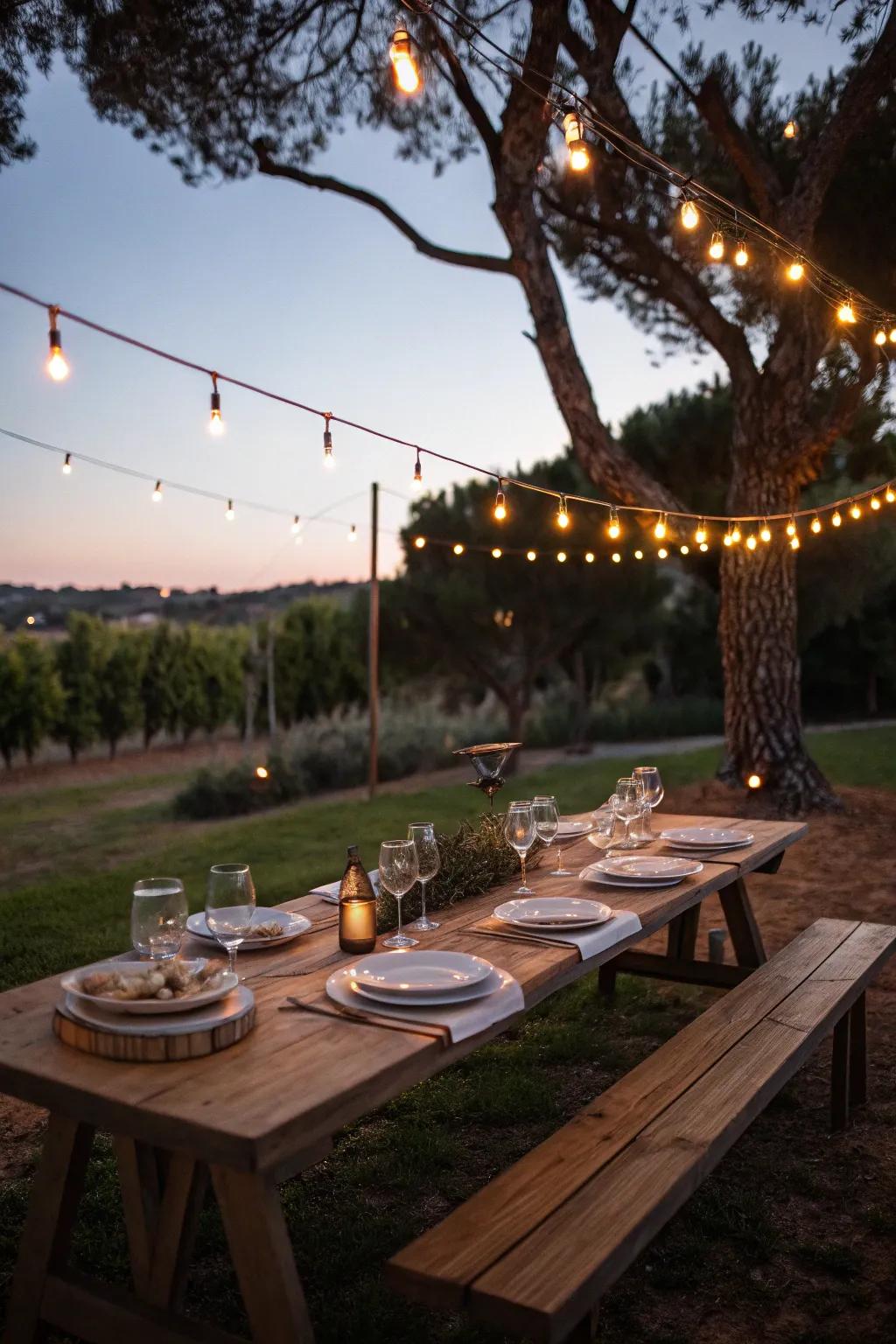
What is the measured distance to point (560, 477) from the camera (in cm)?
1123

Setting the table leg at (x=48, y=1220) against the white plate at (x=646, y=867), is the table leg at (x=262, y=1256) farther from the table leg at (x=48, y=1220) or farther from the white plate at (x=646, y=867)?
the white plate at (x=646, y=867)

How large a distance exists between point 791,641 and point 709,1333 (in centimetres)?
554

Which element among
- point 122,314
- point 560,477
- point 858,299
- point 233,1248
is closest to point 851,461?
point 560,477

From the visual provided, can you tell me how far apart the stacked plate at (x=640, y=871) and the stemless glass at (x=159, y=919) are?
3.93ft

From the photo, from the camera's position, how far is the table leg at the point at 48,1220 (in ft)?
5.58

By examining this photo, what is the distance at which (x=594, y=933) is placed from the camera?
2.10 metres

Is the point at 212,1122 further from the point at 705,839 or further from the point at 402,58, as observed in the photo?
the point at 402,58

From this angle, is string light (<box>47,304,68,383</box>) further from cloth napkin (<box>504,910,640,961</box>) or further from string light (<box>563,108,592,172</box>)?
string light (<box>563,108,592,172</box>)

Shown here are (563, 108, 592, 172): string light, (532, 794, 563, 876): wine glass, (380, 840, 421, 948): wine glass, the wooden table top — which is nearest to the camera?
the wooden table top

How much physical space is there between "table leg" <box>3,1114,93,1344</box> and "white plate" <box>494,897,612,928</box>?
0.90m

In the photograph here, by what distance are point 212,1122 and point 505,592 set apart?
1000 centimetres

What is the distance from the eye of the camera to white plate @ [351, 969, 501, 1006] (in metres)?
1.68

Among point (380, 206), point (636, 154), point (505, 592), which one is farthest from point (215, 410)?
point (505, 592)

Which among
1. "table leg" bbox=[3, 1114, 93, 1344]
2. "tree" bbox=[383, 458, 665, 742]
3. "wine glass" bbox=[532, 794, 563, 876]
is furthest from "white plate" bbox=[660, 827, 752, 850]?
"tree" bbox=[383, 458, 665, 742]
